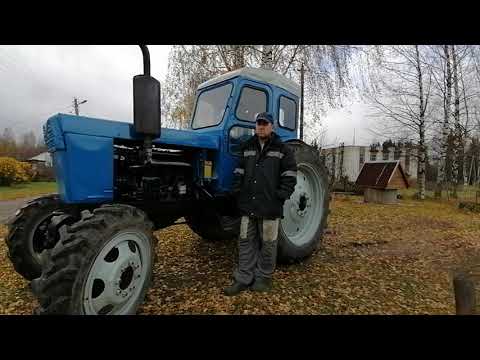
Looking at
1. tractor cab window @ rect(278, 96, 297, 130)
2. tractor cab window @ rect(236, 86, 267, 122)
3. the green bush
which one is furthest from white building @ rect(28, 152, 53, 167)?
tractor cab window @ rect(278, 96, 297, 130)

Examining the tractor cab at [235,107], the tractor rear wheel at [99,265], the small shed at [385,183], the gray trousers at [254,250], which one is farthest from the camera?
the small shed at [385,183]

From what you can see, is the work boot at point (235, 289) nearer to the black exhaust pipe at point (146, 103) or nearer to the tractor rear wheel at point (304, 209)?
the tractor rear wheel at point (304, 209)

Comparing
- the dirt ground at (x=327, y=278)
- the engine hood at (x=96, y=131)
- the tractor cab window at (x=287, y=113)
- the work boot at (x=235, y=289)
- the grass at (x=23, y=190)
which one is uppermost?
the tractor cab window at (x=287, y=113)

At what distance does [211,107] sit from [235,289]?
99.3 inches

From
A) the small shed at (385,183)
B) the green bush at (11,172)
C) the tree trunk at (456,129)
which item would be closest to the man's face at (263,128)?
the small shed at (385,183)

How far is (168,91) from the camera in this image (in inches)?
642

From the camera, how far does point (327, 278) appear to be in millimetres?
4070

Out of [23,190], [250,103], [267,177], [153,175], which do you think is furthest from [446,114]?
[23,190]

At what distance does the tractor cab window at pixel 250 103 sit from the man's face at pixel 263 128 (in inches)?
29.8

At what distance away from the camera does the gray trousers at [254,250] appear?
11.7 feet

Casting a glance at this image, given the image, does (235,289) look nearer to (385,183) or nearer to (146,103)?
(146,103)

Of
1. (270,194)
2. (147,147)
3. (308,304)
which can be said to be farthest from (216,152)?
(308,304)

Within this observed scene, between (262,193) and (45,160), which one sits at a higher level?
(45,160)
